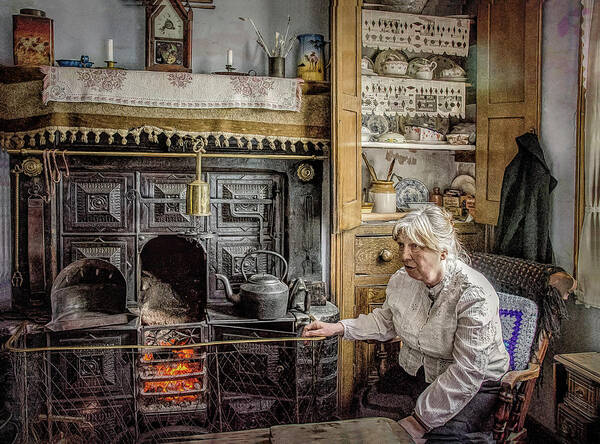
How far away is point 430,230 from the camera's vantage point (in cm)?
229

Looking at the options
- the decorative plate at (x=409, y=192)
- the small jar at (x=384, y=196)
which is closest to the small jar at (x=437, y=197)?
the decorative plate at (x=409, y=192)

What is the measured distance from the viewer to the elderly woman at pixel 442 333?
6.98ft

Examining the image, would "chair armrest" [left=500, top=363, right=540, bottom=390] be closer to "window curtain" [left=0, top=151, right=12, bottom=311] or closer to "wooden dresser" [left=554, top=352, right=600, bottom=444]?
"wooden dresser" [left=554, top=352, right=600, bottom=444]

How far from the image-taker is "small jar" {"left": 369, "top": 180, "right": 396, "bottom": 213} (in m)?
3.84

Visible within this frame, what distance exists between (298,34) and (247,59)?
43 cm

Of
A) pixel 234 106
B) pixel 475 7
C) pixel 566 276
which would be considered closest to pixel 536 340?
pixel 566 276

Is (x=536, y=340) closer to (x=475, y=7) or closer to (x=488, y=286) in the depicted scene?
(x=488, y=286)

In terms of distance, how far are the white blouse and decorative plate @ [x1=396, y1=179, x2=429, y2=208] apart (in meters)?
1.55

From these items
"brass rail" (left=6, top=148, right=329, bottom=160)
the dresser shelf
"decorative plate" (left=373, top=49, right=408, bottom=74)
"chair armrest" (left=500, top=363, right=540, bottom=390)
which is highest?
"decorative plate" (left=373, top=49, right=408, bottom=74)

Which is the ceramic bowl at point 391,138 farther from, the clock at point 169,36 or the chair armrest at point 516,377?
the chair armrest at point 516,377

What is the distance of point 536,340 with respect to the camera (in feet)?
8.61

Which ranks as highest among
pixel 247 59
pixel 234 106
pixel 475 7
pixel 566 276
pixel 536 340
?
pixel 475 7

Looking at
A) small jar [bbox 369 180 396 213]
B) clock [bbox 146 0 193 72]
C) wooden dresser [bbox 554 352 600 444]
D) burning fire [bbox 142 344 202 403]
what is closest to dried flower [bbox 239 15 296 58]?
clock [bbox 146 0 193 72]

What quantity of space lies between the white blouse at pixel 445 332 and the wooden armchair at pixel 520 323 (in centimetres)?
14
